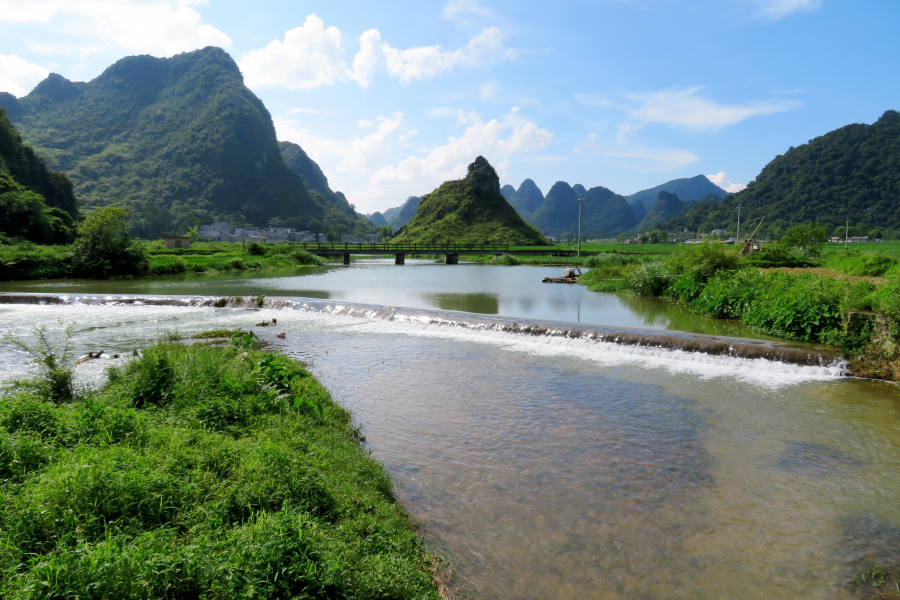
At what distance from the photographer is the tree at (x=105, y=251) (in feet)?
108

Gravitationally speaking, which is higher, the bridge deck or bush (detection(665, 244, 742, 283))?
the bridge deck

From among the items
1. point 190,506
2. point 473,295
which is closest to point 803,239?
point 473,295

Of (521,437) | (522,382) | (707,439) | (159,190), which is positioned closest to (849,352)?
(707,439)

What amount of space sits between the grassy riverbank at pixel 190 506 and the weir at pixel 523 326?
8.53 metres

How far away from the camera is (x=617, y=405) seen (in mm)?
8148

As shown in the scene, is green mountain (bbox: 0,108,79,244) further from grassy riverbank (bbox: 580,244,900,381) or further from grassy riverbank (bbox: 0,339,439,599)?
grassy riverbank (bbox: 580,244,900,381)

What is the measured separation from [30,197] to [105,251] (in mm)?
20975

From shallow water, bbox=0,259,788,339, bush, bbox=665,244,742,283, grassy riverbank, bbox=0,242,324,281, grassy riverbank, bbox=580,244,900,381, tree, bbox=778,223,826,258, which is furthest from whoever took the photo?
grassy riverbank, bbox=0,242,324,281

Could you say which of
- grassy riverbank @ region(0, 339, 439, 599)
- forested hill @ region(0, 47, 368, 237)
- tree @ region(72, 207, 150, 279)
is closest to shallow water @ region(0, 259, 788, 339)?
tree @ region(72, 207, 150, 279)

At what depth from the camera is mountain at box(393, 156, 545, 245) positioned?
10562 cm

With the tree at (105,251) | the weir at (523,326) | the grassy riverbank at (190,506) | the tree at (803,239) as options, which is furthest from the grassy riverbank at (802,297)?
the tree at (105,251)

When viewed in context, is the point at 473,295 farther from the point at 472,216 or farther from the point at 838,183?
the point at 472,216

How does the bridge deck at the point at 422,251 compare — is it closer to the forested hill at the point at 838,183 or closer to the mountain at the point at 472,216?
the mountain at the point at 472,216

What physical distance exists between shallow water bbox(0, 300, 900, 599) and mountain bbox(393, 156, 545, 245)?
297ft
